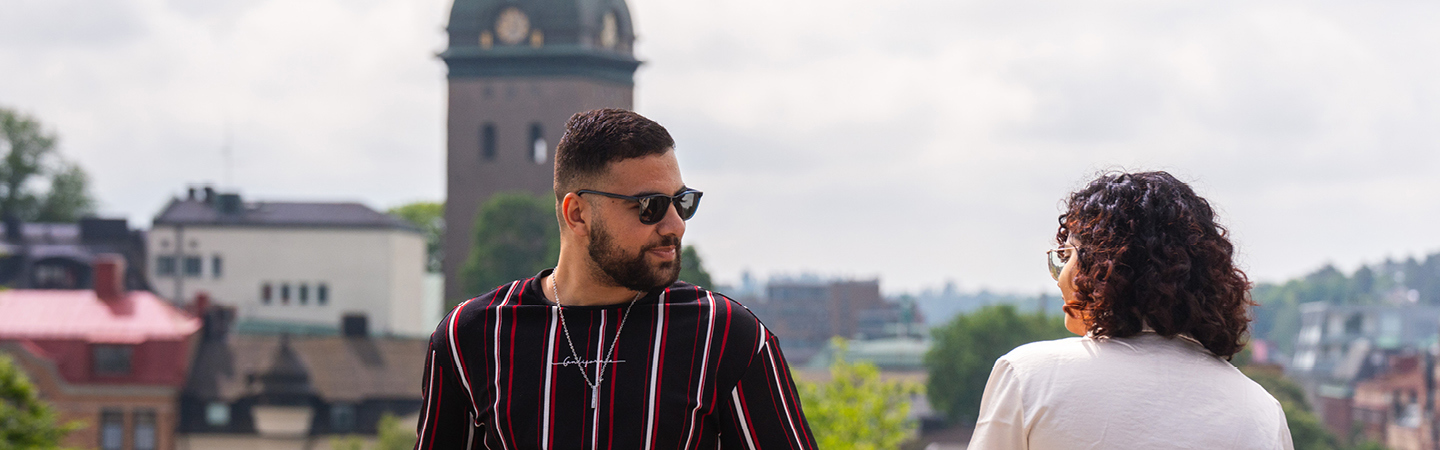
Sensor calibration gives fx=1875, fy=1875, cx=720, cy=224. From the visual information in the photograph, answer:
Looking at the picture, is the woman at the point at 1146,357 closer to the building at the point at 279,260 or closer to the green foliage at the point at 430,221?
the building at the point at 279,260

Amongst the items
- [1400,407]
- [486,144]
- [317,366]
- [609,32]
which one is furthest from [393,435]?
[1400,407]

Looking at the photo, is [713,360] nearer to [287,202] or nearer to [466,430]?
[466,430]

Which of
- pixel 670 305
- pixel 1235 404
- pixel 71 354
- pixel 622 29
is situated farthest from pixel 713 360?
pixel 622 29

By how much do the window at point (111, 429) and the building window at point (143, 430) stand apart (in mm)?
373

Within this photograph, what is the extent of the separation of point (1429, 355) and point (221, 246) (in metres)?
52.4

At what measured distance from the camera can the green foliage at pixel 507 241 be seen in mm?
81875

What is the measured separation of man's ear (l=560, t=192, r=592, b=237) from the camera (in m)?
4.47

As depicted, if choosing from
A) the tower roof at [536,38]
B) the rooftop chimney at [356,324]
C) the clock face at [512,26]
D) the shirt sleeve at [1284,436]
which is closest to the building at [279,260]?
the tower roof at [536,38]

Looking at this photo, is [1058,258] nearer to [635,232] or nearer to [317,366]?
[635,232]

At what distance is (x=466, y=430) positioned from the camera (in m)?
4.60

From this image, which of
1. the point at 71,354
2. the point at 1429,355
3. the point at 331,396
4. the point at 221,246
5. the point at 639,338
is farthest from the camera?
the point at 221,246

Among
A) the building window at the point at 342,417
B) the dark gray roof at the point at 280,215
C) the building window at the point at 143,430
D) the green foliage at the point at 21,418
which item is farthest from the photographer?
the dark gray roof at the point at 280,215

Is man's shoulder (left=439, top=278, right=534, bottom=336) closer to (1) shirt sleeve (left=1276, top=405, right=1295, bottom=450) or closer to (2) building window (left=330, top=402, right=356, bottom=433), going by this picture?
(1) shirt sleeve (left=1276, top=405, right=1295, bottom=450)

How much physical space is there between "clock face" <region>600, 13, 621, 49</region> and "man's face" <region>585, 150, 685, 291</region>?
8472cm
